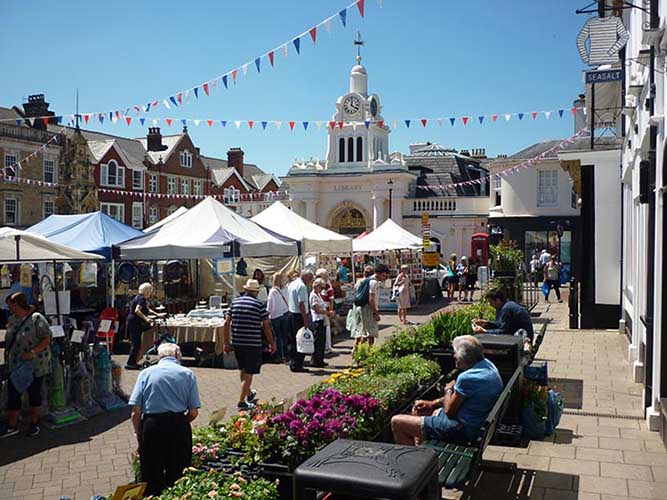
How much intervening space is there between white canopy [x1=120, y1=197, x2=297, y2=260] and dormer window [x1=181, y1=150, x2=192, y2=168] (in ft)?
144

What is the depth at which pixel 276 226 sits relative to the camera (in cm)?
1814

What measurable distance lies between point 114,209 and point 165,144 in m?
10.0

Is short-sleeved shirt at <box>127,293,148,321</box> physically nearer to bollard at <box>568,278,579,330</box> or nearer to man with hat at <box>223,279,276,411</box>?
man with hat at <box>223,279,276,411</box>

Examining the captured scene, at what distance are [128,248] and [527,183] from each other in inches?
1118

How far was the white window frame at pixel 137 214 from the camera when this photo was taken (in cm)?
5168

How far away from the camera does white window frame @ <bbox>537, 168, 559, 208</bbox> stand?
36.7 meters

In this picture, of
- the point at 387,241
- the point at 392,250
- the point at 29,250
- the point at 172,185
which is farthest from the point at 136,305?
the point at 172,185

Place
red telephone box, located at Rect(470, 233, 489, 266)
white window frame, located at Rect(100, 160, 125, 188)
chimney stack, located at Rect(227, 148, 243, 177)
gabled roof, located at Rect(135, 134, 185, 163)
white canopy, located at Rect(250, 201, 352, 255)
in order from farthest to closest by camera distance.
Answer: chimney stack, located at Rect(227, 148, 243, 177), gabled roof, located at Rect(135, 134, 185, 163), white window frame, located at Rect(100, 160, 125, 188), red telephone box, located at Rect(470, 233, 489, 266), white canopy, located at Rect(250, 201, 352, 255)

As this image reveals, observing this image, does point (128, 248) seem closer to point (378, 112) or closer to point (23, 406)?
point (23, 406)

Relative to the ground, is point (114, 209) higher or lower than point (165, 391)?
higher

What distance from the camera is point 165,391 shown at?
4.91m

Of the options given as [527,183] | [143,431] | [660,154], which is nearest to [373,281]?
[660,154]

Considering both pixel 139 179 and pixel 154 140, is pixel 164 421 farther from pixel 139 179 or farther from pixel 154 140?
pixel 154 140

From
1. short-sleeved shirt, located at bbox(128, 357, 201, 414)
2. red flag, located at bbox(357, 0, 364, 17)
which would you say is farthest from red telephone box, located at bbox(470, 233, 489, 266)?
short-sleeved shirt, located at bbox(128, 357, 201, 414)
